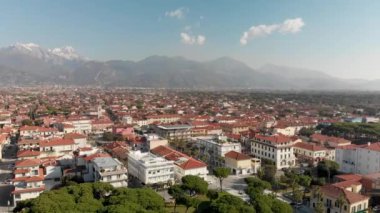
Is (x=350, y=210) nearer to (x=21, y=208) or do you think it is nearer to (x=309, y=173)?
(x=309, y=173)

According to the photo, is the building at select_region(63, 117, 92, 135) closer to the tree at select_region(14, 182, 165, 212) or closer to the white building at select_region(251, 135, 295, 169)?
the white building at select_region(251, 135, 295, 169)

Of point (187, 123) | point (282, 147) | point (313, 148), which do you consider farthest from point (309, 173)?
point (187, 123)

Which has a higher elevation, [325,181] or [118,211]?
[118,211]

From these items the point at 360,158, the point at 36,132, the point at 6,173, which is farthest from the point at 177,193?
the point at 36,132

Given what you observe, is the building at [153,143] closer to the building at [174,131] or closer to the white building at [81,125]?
the building at [174,131]

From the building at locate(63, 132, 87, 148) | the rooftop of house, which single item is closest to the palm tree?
the rooftop of house

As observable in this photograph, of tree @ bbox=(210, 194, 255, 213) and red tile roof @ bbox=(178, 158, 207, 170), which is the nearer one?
tree @ bbox=(210, 194, 255, 213)
